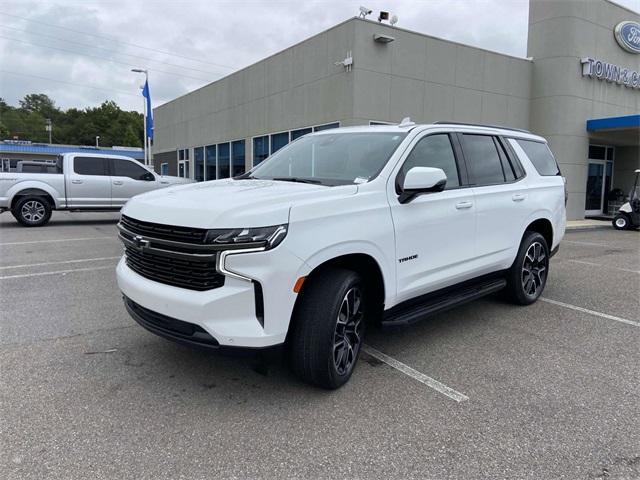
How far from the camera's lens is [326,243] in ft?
10.6

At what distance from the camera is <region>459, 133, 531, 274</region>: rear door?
484cm

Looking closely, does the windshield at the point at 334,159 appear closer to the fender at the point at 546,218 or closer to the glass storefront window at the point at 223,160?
the fender at the point at 546,218

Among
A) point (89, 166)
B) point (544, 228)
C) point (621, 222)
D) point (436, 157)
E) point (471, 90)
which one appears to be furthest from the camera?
point (471, 90)

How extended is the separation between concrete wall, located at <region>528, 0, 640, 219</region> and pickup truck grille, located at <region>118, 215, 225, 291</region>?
18.0 metres

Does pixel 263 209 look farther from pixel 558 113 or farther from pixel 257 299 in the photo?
pixel 558 113

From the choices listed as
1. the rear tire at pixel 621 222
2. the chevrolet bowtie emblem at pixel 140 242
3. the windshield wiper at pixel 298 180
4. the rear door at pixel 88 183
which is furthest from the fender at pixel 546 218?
the rear door at pixel 88 183

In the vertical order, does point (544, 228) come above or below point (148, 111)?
below

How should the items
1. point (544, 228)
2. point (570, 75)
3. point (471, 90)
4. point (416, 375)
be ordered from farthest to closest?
1. point (570, 75)
2. point (471, 90)
3. point (544, 228)
4. point (416, 375)

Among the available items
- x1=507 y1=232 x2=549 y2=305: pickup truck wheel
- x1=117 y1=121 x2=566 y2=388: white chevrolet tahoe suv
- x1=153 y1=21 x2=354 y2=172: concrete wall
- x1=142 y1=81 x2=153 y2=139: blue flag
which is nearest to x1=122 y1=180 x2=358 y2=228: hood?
x1=117 y1=121 x2=566 y2=388: white chevrolet tahoe suv

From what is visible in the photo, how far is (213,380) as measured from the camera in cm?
362

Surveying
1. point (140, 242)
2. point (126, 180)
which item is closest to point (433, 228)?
point (140, 242)

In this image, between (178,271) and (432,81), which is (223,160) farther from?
(178,271)

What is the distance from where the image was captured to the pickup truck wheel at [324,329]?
3211 millimetres

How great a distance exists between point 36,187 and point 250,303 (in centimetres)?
1225
